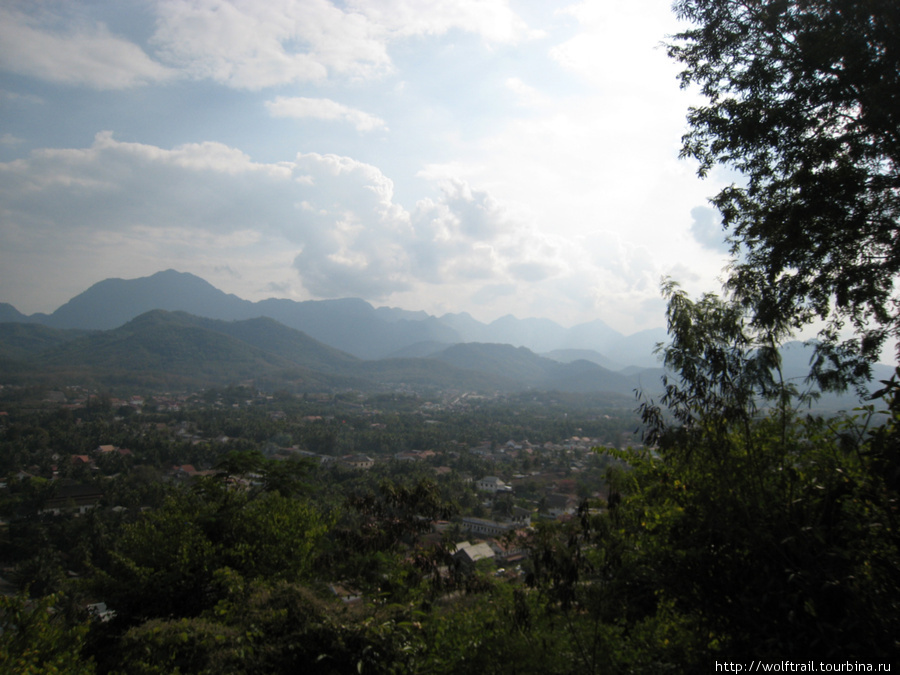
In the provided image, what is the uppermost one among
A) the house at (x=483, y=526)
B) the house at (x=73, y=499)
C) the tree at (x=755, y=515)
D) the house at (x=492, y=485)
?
the tree at (x=755, y=515)

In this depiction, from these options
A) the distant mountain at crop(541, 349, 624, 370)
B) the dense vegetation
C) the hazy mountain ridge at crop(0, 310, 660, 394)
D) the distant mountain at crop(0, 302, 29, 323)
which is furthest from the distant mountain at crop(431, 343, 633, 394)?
the distant mountain at crop(0, 302, 29, 323)

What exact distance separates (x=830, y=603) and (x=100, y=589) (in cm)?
774

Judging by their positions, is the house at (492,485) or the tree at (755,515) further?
the house at (492,485)

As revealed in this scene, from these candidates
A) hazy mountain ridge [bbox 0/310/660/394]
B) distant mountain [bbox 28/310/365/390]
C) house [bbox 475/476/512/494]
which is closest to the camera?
house [bbox 475/476/512/494]

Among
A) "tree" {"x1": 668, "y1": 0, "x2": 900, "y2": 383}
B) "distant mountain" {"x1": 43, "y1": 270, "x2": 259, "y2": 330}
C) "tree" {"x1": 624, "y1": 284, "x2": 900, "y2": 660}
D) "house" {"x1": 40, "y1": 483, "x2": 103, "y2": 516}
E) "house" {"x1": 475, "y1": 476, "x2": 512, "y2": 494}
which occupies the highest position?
"distant mountain" {"x1": 43, "y1": 270, "x2": 259, "y2": 330}

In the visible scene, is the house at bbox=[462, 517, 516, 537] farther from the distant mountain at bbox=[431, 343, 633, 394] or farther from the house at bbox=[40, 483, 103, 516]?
the distant mountain at bbox=[431, 343, 633, 394]

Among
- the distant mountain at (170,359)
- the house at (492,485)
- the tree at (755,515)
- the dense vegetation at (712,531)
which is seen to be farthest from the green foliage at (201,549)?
the distant mountain at (170,359)

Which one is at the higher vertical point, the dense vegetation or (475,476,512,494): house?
the dense vegetation

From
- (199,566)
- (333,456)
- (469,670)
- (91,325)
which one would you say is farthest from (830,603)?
(91,325)

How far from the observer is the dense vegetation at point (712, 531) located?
2.44m

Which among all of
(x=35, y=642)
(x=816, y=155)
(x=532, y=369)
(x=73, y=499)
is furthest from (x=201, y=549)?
(x=532, y=369)

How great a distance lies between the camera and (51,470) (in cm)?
2386

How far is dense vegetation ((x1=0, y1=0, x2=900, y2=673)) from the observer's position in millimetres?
2439

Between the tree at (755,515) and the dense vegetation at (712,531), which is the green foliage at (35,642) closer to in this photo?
the dense vegetation at (712,531)
